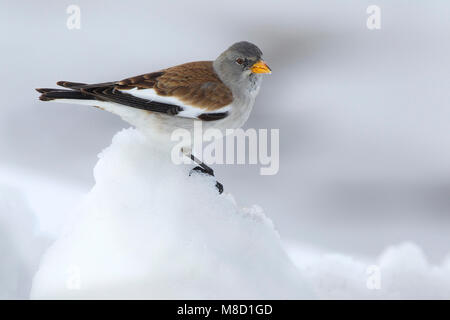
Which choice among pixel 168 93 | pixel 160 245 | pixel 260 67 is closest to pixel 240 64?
pixel 260 67

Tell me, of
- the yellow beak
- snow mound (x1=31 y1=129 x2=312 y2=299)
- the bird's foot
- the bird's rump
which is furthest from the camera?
the yellow beak

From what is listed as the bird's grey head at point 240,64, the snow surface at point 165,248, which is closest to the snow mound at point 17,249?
the snow surface at point 165,248

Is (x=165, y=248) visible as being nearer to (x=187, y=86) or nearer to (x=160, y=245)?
(x=160, y=245)

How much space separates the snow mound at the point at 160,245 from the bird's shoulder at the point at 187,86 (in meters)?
0.30

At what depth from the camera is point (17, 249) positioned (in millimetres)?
2400

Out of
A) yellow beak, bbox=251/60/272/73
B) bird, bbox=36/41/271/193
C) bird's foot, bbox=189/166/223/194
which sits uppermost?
yellow beak, bbox=251/60/272/73

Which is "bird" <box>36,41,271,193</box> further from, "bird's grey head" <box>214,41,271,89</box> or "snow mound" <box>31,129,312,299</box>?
"snow mound" <box>31,129,312,299</box>

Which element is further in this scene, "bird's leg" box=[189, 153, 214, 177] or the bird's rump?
"bird's leg" box=[189, 153, 214, 177]

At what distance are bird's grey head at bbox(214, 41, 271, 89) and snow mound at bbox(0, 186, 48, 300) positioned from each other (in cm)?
117

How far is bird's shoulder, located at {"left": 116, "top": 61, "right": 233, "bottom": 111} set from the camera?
8.25 feet

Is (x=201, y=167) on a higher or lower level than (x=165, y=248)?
higher

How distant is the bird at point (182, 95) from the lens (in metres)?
2.45

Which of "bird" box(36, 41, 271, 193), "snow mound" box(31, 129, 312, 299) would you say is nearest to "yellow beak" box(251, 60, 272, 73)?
"bird" box(36, 41, 271, 193)

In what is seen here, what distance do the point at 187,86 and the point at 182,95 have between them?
0.06 meters
